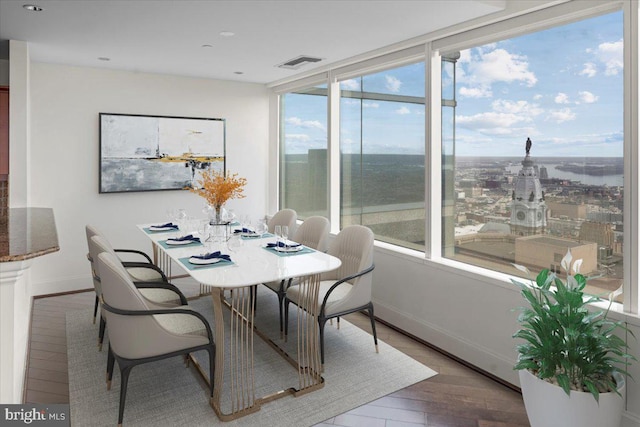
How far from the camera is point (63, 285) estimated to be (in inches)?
199

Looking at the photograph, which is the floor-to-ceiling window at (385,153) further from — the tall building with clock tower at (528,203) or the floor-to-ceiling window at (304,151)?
the tall building with clock tower at (528,203)

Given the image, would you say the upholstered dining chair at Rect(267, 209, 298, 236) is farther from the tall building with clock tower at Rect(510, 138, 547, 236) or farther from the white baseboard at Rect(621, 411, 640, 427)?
the white baseboard at Rect(621, 411, 640, 427)

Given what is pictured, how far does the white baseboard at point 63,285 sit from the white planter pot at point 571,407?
15.7 feet

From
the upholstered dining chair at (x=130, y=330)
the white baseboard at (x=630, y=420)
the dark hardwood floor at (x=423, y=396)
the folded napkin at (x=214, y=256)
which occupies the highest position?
the folded napkin at (x=214, y=256)

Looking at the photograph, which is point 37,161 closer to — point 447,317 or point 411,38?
point 411,38

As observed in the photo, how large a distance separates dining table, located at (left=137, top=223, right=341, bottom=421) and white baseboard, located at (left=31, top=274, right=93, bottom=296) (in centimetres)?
191

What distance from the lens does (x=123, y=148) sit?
17.4ft

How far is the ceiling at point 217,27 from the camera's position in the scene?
2986 mm

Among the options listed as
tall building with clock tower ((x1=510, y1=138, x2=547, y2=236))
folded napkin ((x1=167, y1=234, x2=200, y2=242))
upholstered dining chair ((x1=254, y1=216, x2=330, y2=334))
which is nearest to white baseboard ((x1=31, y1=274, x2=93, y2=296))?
folded napkin ((x1=167, y1=234, x2=200, y2=242))

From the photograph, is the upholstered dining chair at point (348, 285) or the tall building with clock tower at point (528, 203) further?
the upholstered dining chair at point (348, 285)

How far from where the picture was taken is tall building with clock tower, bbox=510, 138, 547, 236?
3.06 m

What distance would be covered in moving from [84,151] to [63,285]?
1556 millimetres

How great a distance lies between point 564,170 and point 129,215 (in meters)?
4.70

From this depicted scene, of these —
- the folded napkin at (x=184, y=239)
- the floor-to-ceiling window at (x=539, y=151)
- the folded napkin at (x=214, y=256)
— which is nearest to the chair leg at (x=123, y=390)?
the folded napkin at (x=214, y=256)
